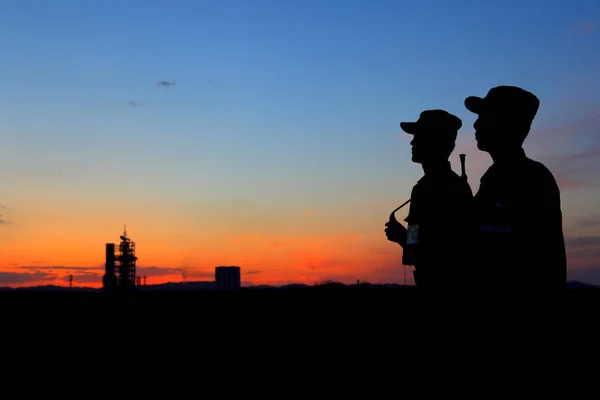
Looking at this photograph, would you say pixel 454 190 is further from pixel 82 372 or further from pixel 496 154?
pixel 82 372

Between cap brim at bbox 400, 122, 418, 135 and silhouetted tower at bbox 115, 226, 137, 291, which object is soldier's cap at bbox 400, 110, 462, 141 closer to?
cap brim at bbox 400, 122, 418, 135

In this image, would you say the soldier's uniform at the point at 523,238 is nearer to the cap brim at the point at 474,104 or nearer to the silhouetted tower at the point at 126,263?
the cap brim at the point at 474,104

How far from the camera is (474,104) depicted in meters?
5.05

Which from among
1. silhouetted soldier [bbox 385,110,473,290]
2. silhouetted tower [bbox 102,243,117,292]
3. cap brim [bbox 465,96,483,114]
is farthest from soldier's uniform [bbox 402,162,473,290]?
silhouetted tower [bbox 102,243,117,292]

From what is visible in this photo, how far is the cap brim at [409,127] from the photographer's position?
20.6 ft

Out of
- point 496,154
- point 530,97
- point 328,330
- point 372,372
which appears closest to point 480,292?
point 496,154

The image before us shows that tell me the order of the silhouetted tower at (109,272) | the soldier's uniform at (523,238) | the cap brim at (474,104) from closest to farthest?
1. the soldier's uniform at (523,238)
2. the cap brim at (474,104)
3. the silhouetted tower at (109,272)

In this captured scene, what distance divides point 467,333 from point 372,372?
8.01m

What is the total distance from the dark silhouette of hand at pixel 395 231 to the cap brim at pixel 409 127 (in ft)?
2.36

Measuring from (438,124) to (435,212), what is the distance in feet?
2.83

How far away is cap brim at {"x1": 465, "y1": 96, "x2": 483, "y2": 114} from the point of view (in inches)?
197

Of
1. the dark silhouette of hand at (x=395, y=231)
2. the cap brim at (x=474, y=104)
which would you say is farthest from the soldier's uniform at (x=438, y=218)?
the cap brim at (x=474, y=104)

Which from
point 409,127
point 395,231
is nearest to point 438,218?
point 395,231

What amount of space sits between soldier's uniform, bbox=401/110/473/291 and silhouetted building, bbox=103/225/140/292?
82.0 m
